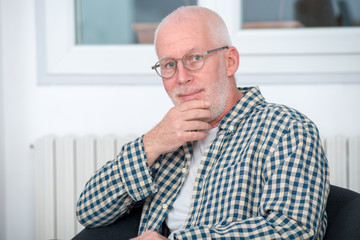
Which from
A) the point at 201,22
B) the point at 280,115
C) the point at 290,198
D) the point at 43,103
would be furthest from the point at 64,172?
the point at 290,198

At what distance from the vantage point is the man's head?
1426mm

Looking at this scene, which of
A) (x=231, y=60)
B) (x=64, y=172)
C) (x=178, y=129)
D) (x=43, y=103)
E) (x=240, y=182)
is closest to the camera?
(x=240, y=182)

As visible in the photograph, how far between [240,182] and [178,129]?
10.5 inches

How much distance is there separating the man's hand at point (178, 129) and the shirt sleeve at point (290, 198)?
0.28 m

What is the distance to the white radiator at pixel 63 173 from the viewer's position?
2230 mm

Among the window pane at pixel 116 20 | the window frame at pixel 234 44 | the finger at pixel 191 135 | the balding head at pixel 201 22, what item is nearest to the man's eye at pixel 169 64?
the balding head at pixel 201 22

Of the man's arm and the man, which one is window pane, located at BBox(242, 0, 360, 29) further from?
the man's arm

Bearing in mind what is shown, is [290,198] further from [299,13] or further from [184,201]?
[299,13]

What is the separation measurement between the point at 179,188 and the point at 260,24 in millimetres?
1184

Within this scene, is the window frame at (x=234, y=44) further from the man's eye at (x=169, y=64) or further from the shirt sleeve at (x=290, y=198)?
the shirt sleeve at (x=290, y=198)

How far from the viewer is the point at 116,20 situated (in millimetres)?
2363

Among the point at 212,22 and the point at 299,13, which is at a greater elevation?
the point at 299,13

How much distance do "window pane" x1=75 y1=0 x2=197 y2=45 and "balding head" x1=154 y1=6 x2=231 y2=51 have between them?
35.5 inches

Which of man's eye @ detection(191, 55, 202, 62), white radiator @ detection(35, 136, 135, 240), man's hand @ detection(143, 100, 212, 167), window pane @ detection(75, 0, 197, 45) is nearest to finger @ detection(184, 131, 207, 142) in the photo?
man's hand @ detection(143, 100, 212, 167)
